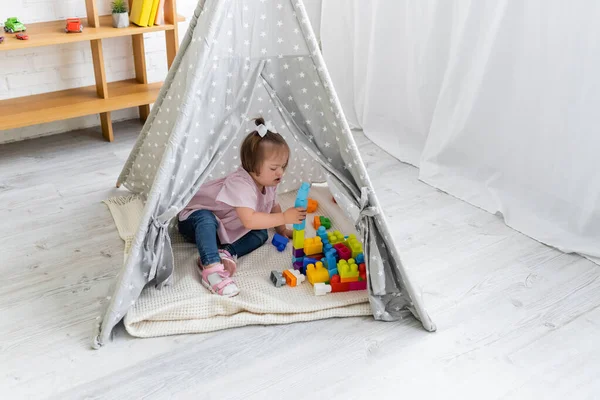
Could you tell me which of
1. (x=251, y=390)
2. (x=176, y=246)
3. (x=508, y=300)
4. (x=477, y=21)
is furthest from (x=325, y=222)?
(x=477, y=21)

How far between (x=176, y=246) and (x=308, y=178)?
0.67m

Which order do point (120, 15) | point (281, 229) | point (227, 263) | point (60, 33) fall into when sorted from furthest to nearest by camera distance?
point (120, 15)
point (60, 33)
point (281, 229)
point (227, 263)

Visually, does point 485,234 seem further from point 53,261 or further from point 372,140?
point 53,261

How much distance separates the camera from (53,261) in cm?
233

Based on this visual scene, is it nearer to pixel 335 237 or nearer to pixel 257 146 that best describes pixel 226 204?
pixel 257 146

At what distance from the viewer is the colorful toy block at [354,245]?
2252 mm

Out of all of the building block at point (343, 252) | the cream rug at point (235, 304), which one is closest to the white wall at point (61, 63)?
the cream rug at point (235, 304)

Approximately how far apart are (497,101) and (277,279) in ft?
4.28

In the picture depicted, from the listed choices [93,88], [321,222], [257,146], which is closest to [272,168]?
[257,146]

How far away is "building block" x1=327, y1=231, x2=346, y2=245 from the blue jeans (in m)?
0.25

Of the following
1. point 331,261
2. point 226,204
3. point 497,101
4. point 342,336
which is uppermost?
point 497,101

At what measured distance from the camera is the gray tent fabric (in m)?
1.94

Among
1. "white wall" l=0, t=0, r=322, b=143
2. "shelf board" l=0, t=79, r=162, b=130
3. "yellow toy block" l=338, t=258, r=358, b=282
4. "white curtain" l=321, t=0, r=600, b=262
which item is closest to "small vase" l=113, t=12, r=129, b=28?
"white wall" l=0, t=0, r=322, b=143

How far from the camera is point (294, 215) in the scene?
2.19m
